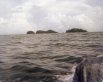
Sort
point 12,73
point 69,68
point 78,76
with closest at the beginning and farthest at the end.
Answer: point 78,76 → point 12,73 → point 69,68

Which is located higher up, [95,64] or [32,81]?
[95,64]

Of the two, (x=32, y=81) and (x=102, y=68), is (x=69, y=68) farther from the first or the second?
(x=102, y=68)

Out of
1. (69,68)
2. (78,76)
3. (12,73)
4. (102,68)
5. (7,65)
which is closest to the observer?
(102,68)

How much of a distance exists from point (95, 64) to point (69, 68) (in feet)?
15.2

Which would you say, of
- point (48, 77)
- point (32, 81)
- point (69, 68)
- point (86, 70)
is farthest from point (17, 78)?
point (86, 70)

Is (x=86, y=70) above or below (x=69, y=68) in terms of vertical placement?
above

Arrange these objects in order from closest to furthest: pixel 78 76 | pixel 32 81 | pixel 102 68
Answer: pixel 102 68
pixel 78 76
pixel 32 81

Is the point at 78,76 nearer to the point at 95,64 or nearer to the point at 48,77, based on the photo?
the point at 95,64

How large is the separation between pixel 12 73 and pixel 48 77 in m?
2.18

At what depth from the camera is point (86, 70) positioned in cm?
670

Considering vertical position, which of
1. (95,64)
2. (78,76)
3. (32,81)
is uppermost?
(95,64)

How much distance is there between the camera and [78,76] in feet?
23.2

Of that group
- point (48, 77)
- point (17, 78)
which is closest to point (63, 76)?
point (48, 77)

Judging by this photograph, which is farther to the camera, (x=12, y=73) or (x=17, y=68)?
(x=17, y=68)
